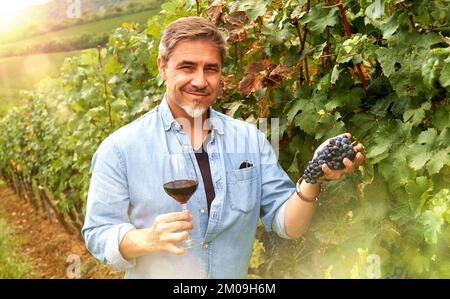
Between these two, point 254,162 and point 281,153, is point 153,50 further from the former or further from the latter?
point 254,162

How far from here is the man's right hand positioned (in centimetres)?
163

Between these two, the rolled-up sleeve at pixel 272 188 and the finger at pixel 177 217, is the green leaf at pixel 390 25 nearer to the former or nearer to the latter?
the rolled-up sleeve at pixel 272 188

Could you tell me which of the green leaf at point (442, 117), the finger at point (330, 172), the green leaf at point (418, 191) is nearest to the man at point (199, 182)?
the finger at point (330, 172)

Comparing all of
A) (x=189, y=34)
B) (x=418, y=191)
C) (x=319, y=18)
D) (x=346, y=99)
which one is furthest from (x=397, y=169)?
(x=189, y=34)

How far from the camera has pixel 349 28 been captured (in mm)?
2070

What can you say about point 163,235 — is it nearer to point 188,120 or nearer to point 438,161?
point 188,120

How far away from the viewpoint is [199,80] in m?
1.90

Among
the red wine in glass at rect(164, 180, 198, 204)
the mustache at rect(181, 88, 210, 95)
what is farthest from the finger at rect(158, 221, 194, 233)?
the mustache at rect(181, 88, 210, 95)

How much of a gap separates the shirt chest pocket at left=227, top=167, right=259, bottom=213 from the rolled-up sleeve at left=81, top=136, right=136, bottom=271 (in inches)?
13.7

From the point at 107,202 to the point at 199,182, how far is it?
308 millimetres

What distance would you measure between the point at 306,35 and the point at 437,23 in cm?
58

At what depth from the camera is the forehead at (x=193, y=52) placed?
192cm

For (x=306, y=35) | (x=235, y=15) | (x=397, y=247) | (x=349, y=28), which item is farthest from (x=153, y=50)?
(x=397, y=247)

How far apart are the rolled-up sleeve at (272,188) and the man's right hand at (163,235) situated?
468 millimetres
